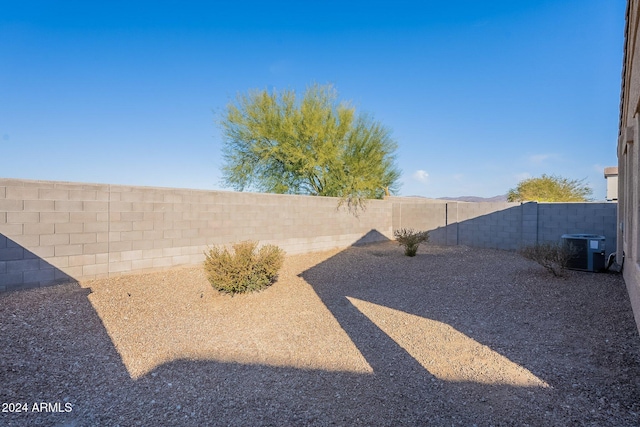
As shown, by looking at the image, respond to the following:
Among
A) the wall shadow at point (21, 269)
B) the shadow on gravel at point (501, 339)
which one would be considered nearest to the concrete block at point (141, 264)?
the wall shadow at point (21, 269)

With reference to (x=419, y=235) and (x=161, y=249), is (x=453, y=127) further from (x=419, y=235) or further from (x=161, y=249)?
(x=161, y=249)

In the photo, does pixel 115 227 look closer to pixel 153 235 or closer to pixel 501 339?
pixel 153 235

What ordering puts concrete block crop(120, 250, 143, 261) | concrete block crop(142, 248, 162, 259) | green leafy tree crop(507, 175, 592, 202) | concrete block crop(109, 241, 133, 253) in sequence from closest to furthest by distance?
concrete block crop(109, 241, 133, 253)
concrete block crop(120, 250, 143, 261)
concrete block crop(142, 248, 162, 259)
green leafy tree crop(507, 175, 592, 202)

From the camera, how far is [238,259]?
636 centimetres

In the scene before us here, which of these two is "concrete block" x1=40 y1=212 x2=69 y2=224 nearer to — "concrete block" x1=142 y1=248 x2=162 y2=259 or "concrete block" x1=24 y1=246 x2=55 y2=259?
"concrete block" x1=24 y1=246 x2=55 y2=259

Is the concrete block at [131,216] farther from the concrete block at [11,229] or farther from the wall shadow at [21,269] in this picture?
the concrete block at [11,229]

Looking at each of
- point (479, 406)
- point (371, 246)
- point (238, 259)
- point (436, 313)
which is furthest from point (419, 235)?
point (479, 406)

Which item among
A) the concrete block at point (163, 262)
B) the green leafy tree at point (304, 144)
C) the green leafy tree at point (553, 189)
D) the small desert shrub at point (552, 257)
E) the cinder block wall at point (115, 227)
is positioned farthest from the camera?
the green leafy tree at point (553, 189)

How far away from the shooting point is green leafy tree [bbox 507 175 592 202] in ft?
77.6

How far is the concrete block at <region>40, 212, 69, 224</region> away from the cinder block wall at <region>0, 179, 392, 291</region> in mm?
15

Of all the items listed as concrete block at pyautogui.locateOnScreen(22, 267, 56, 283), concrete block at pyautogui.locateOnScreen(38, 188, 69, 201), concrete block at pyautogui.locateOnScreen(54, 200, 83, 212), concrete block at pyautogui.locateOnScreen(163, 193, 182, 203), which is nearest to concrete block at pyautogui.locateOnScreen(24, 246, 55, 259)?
concrete block at pyautogui.locateOnScreen(22, 267, 56, 283)

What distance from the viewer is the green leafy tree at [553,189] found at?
23.7 m

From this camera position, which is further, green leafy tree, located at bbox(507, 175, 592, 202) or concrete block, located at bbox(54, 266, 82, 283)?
green leafy tree, located at bbox(507, 175, 592, 202)

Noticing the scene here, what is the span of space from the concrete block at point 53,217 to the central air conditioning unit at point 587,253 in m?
11.2
